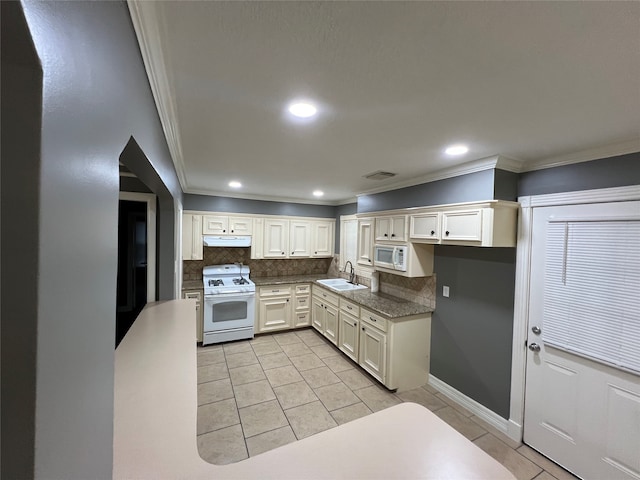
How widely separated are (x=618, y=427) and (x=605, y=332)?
0.62 m

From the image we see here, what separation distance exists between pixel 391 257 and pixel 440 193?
91cm

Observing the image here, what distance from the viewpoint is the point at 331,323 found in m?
4.12

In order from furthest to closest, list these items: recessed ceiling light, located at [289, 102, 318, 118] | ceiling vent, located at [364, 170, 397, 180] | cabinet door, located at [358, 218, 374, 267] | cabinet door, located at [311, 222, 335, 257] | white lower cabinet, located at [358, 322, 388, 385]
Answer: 1. cabinet door, located at [311, 222, 335, 257]
2. cabinet door, located at [358, 218, 374, 267]
3. white lower cabinet, located at [358, 322, 388, 385]
4. ceiling vent, located at [364, 170, 397, 180]
5. recessed ceiling light, located at [289, 102, 318, 118]

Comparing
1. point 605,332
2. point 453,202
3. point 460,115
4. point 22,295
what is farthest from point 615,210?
point 22,295

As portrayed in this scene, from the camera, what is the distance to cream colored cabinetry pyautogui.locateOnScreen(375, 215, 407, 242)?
309 cm

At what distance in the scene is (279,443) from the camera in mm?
2229

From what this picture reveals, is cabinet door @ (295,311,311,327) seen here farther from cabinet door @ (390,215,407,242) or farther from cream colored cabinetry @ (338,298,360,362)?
cabinet door @ (390,215,407,242)

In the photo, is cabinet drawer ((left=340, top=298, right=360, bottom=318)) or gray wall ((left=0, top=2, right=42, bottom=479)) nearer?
gray wall ((left=0, top=2, right=42, bottom=479))

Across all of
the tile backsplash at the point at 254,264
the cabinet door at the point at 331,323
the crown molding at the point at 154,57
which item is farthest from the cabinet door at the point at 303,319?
the crown molding at the point at 154,57

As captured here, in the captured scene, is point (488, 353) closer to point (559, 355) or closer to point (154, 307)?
point (559, 355)

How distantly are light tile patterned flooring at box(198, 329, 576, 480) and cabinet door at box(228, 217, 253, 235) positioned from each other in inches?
70.3

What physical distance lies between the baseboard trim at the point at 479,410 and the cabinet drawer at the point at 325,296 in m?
1.55

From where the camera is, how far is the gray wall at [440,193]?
2.31 meters

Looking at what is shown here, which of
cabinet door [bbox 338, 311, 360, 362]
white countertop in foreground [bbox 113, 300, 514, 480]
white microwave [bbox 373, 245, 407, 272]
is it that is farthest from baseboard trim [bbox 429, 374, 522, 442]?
white countertop in foreground [bbox 113, 300, 514, 480]
